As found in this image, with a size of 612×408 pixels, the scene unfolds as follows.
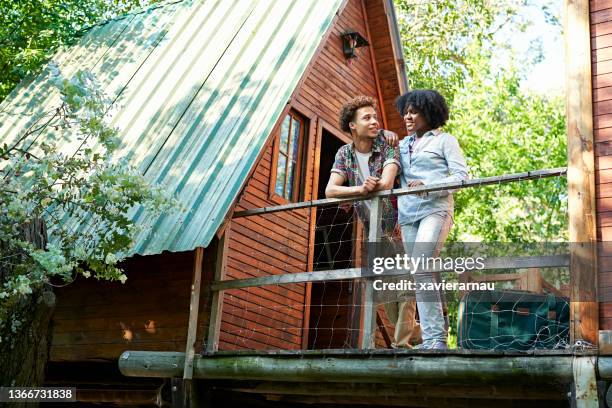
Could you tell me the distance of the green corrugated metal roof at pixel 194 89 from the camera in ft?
30.2

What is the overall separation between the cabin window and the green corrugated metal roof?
0.81m

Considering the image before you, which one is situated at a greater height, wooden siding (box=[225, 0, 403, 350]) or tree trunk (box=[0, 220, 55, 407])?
wooden siding (box=[225, 0, 403, 350])

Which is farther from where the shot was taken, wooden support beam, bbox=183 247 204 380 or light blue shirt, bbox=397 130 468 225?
wooden support beam, bbox=183 247 204 380

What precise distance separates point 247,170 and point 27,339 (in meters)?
2.78

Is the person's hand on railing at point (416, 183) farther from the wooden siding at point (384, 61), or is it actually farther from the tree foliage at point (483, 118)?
the tree foliage at point (483, 118)

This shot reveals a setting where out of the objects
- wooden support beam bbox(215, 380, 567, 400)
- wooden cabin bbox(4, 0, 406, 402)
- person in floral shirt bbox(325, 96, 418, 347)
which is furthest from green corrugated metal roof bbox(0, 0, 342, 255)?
wooden support beam bbox(215, 380, 567, 400)

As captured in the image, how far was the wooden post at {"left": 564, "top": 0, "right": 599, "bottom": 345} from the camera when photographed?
21.4 ft

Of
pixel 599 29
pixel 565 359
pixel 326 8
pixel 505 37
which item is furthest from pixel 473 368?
pixel 505 37

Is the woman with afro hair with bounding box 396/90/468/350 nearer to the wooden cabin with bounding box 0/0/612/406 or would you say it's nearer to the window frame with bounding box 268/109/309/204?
the wooden cabin with bounding box 0/0/612/406

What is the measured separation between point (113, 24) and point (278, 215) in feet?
17.4

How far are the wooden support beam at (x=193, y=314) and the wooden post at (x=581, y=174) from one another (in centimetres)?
369

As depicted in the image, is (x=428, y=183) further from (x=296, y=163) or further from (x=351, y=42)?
(x=351, y=42)

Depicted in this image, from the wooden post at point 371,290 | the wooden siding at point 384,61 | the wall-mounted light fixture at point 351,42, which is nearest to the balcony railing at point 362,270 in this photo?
the wooden post at point 371,290

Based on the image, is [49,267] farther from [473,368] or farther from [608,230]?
[608,230]
